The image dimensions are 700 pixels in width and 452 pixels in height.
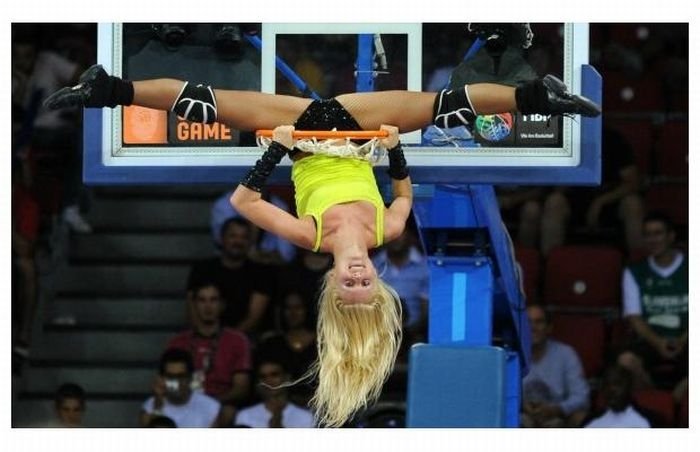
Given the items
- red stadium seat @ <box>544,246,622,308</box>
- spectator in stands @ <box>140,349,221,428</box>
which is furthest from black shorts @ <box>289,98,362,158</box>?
red stadium seat @ <box>544,246,622,308</box>

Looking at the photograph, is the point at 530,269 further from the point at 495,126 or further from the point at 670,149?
the point at 495,126

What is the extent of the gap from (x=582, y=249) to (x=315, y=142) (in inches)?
177

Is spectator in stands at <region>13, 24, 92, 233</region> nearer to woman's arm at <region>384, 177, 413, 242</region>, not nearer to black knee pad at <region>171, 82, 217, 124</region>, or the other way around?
black knee pad at <region>171, 82, 217, 124</region>

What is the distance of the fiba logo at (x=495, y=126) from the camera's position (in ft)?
29.0

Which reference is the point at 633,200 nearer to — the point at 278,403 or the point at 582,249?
the point at 582,249

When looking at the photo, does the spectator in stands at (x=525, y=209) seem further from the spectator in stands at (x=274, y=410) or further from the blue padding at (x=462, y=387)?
the blue padding at (x=462, y=387)

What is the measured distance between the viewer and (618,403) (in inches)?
457

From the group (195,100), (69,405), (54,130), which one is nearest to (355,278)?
(195,100)

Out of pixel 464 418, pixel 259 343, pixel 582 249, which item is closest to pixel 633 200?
pixel 582 249

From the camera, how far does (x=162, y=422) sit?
458 inches

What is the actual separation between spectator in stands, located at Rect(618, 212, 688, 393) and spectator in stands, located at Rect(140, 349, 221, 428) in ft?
7.92

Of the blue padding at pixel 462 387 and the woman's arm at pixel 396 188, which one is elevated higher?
the woman's arm at pixel 396 188

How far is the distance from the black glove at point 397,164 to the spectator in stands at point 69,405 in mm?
4052

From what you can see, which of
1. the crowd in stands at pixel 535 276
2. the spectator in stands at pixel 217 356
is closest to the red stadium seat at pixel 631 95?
the crowd in stands at pixel 535 276
